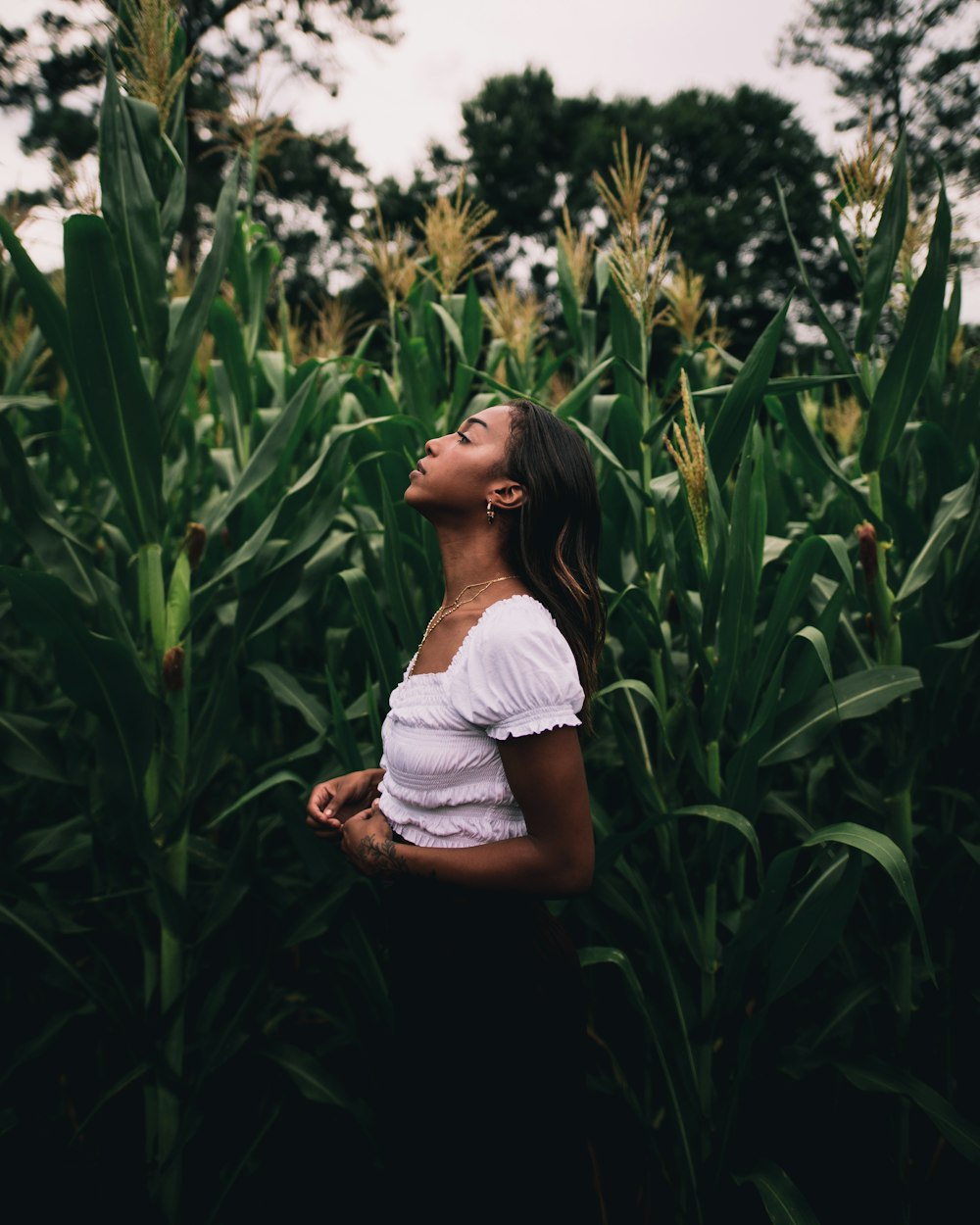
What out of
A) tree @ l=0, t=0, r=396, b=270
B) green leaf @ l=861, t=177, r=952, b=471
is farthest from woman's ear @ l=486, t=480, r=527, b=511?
tree @ l=0, t=0, r=396, b=270

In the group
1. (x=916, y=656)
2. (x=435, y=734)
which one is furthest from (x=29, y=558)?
(x=916, y=656)

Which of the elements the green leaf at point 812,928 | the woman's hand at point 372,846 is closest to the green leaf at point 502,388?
the woman's hand at point 372,846

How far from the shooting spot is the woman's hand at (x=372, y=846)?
124 centimetres

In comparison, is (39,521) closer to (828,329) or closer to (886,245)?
(828,329)

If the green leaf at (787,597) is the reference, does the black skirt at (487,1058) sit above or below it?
below

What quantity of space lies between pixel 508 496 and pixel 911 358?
3.66 ft

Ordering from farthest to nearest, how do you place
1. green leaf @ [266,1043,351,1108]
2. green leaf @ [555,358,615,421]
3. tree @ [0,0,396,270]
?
tree @ [0,0,396,270]
green leaf @ [555,358,615,421]
green leaf @ [266,1043,351,1108]

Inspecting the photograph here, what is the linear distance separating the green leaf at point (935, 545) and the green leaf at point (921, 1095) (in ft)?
3.22

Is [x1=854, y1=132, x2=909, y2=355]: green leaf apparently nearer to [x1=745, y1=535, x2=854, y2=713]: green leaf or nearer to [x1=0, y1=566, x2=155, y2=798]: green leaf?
[x1=745, y1=535, x2=854, y2=713]: green leaf

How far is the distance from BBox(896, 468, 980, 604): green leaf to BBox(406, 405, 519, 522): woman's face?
1068 millimetres

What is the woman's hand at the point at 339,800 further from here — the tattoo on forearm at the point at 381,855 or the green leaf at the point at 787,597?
the green leaf at the point at 787,597

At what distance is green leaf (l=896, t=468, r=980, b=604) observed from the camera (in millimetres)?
1851

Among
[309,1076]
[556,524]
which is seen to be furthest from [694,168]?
[309,1076]

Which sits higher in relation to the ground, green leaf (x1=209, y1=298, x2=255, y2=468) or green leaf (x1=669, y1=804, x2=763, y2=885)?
green leaf (x1=209, y1=298, x2=255, y2=468)
